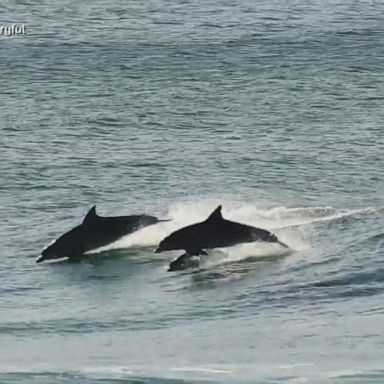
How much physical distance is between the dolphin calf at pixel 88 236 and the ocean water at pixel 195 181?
251mm

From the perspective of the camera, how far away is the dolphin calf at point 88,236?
2709cm

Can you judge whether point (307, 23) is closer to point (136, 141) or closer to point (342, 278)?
point (136, 141)

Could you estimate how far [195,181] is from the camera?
33938 millimetres

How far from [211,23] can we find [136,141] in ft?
46.5

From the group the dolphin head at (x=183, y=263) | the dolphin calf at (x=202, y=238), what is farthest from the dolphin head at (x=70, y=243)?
the dolphin head at (x=183, y=263)

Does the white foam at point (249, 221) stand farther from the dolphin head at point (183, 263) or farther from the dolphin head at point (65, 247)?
the dolphin head at point (183, 263)

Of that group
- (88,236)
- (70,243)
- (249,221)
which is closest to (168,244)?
(88,236)

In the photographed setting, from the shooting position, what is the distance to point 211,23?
51344 mm

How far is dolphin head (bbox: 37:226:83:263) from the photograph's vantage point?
2706 centimetres

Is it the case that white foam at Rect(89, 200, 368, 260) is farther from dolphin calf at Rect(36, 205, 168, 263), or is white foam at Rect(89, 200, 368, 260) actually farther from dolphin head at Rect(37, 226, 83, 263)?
dolphin head at Rect(37, 226, 83, 263)

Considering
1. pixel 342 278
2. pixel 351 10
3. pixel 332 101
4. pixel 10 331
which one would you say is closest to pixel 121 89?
pixel 332 101

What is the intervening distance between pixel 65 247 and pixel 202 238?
6.90ft

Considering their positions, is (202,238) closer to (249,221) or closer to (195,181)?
(249,221)

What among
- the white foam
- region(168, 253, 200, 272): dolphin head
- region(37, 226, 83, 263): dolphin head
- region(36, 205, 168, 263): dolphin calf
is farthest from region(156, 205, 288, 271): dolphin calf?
region(37, 226, 83, 263): dolphin head
